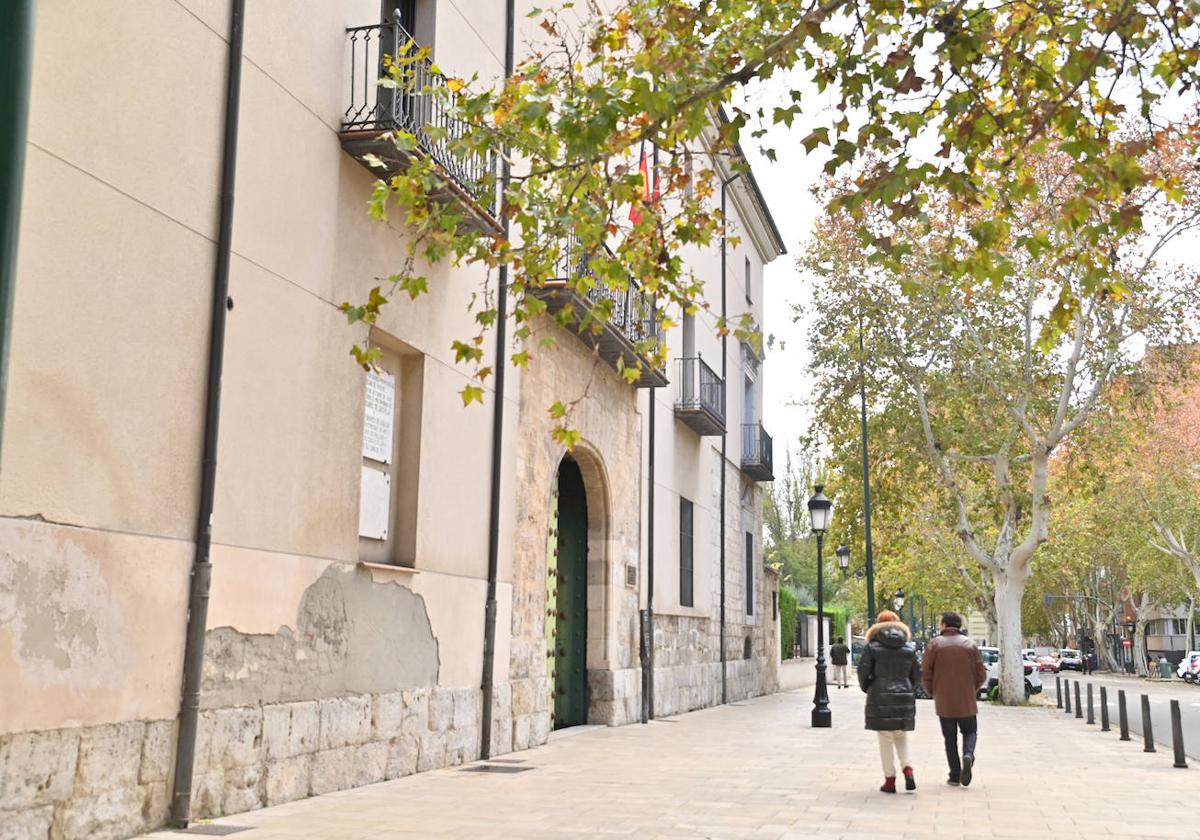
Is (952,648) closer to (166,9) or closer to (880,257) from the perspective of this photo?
(880,257)

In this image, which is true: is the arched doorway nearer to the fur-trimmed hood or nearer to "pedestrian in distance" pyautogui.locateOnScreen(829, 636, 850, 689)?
the fur-trimmed hood

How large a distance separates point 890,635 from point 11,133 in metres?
8.57

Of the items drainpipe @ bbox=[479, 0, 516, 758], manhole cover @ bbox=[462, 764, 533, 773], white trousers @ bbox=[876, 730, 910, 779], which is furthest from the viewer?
drainpipe @ bbox=[479, 0, 516, 758]

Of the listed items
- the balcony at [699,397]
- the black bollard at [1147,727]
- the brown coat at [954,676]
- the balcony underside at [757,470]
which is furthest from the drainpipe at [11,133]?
the balcony underside at [757,470]

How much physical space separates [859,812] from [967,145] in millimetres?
4867

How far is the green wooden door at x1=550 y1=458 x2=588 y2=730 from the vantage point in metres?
15.9

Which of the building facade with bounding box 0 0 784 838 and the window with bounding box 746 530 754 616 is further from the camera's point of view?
the window with bounding box 746 530 754 616

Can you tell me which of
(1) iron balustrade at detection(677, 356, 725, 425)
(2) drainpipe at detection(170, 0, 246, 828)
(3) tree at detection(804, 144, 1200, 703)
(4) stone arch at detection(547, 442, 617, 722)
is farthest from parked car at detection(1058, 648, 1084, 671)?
(2) drainpipe at detection(170, 0, 246, 828)

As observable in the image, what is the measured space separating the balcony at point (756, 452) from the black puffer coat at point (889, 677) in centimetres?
1635

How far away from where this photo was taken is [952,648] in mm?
10289

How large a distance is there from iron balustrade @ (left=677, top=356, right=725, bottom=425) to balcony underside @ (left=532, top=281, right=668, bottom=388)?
2.90m

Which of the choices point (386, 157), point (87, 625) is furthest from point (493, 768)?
point (386, 157)

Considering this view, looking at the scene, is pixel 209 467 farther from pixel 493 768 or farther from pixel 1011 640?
pixel 1011 640

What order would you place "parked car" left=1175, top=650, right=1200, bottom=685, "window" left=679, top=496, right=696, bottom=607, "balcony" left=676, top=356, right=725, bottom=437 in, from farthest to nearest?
"parked car" left=1175, top=650, right=1200, bottom=685, "window" left=679, top=496, right=696, bottom=607, "balcony" left=676, top=356, right=725, bottom=437
